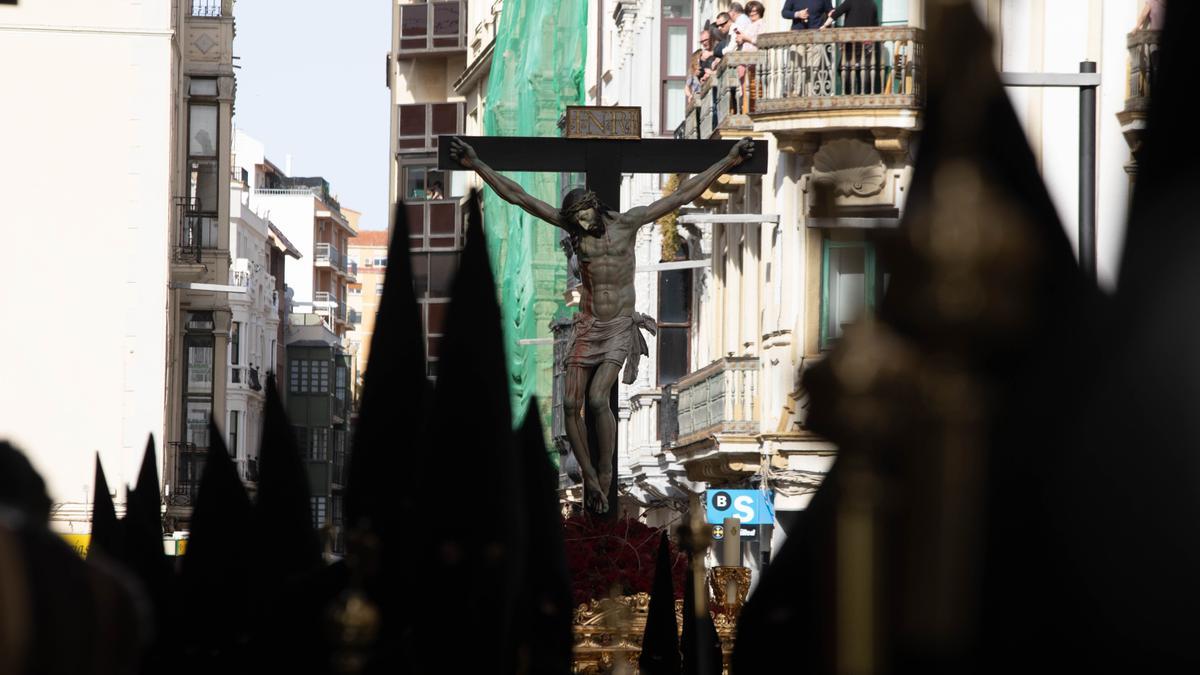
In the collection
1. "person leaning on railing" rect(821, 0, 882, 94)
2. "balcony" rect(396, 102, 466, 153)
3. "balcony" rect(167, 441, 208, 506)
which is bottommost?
"balcony" rect(167, 441, 208, 506)

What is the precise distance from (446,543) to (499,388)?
0.41 m

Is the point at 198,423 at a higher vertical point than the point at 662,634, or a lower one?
lower

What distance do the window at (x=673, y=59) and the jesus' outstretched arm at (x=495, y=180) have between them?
24582 mm

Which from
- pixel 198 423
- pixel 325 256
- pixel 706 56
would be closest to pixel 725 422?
pixel 706 56

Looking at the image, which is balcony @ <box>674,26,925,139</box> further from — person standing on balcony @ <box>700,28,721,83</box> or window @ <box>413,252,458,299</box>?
window @ <box>413,252,458,299</box>

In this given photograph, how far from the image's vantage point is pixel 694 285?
37969 mm

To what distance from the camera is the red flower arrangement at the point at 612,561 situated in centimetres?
1190

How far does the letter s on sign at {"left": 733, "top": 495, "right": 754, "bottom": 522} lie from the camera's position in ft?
82.2

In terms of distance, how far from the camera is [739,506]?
993 inches

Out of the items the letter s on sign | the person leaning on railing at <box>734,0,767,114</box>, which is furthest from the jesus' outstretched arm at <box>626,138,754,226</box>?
the person leaning on railing at <box>734,0,767,114</box>

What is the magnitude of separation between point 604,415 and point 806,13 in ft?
48.2

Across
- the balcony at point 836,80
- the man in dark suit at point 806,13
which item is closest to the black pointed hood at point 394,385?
the balcony at point 836,80

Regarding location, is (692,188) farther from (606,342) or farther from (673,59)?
(673,59)

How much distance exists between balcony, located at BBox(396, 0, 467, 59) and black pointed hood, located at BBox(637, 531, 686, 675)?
7042 cm
